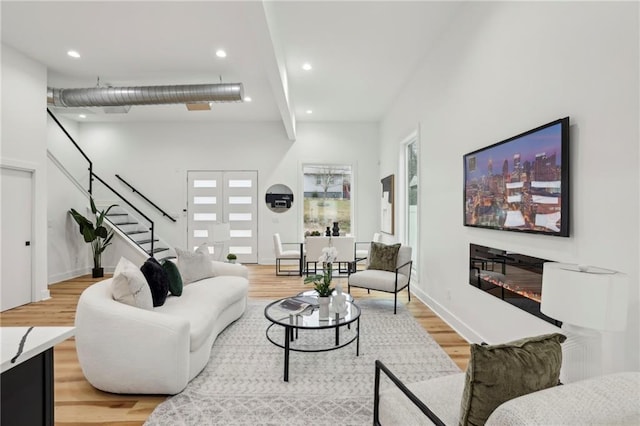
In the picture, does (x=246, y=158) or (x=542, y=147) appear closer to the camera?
(x=542, y=147)

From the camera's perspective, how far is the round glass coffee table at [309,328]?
8.32 ft

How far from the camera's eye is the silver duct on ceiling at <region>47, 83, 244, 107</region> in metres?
4.76

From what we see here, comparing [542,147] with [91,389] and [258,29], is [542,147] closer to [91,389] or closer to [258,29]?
[258,29]

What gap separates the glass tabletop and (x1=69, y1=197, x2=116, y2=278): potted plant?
4876mm

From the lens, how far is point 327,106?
647cm

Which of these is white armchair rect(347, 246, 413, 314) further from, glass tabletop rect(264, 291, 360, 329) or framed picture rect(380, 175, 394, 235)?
framed picture rect(380, 175, 394, 235)

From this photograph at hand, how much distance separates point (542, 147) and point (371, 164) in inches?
220

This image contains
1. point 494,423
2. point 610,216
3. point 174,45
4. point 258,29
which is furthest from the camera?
point 174,45

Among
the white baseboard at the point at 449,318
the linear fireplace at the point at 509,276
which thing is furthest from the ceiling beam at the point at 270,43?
the white baseboard at the point at 449,318

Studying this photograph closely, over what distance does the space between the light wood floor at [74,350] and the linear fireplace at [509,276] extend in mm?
696

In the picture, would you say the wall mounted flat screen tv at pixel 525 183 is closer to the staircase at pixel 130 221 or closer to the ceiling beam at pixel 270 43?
the ceiling beam at pixel 270 43

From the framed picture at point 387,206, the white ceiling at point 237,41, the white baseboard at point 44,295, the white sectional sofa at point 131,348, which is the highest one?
the white ceiling at point 237,41

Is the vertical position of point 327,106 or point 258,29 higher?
point 327,106

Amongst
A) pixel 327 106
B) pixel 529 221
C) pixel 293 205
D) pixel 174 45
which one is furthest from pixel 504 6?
pixel 293 205
